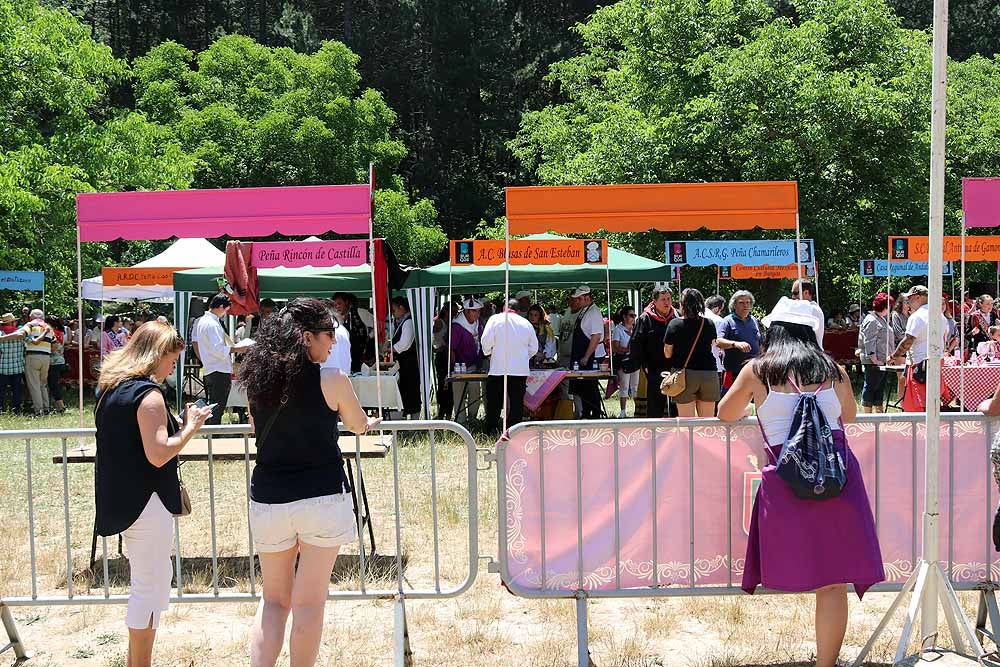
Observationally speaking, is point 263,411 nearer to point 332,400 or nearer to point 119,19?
point 332,400

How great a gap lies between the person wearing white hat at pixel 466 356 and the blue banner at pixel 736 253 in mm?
3465

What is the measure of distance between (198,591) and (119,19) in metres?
39.6

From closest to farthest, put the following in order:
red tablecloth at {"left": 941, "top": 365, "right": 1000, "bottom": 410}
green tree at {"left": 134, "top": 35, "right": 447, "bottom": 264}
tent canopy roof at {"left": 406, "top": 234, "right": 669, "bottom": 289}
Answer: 1. red tablecloth at {"left": 941, "top": 365, "right": 1000, "bottom": 410}
2. tent canopy roof at {"left": 406, "top": 234, "right": 669, "bottom": 289}
3. green tree at {"left": 134, "top": 35, "right": 447, "bottom": 264}

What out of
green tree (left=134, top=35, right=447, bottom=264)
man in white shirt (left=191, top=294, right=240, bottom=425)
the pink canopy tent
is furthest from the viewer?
A: green tree (left=134, top=35, right=447, bottom=264)

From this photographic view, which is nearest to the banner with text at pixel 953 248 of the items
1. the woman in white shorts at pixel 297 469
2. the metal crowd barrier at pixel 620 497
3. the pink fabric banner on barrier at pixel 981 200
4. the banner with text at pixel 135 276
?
the pink fabric banner on barrier at pixel 981 200

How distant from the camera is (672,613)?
569 centimetres

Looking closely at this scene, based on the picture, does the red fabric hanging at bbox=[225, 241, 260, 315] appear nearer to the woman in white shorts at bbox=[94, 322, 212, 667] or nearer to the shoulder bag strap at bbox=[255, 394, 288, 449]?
the woman in white shorts at bbox=[94, 322, 212, 667]

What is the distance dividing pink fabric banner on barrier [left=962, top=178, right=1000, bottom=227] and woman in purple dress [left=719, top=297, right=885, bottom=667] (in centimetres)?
351

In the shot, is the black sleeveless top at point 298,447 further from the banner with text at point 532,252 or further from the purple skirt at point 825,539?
the banner with text at point 532,252

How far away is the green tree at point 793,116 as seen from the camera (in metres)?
21.4

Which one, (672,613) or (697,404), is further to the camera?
(697,404)

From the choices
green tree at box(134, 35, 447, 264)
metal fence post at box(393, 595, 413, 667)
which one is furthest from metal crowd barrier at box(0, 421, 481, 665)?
green tree at box(134, 35, 447, 264)

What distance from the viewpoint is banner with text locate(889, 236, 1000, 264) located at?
489 inches

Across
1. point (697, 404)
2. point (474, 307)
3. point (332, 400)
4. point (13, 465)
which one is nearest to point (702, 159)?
point (474, 307)
